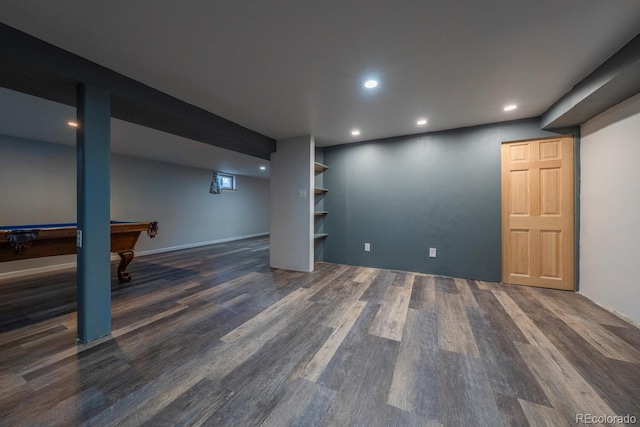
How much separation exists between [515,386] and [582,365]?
2.07ft

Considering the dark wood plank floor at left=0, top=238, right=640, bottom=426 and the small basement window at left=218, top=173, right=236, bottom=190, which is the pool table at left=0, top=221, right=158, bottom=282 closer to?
the dark wood plank floor at left=0, top=238, right=640, bottom=426

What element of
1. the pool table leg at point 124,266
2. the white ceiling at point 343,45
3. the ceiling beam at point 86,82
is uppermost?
the white ceiling at point 343,45

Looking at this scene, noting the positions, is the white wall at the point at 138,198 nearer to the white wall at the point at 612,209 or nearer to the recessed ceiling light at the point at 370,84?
the recessed ceiling light at the point at 370,84

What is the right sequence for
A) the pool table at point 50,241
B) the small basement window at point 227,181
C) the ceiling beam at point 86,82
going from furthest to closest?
the small basement window at point 227,181, the pool table at point 50,241, the ceiling beam at point 86,82

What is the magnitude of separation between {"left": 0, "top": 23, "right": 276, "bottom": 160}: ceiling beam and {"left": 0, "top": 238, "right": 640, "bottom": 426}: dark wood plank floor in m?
2.05

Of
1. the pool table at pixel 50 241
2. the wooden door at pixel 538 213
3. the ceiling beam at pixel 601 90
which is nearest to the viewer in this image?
the ceiling beam at pixel 601 90

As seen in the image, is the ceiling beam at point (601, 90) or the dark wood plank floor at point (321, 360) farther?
the ceiling beam at point (601, 90)

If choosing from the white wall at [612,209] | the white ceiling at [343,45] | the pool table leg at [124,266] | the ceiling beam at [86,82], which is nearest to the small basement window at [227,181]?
the pool table leg at [124,266]

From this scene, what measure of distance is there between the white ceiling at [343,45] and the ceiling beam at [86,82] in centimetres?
7

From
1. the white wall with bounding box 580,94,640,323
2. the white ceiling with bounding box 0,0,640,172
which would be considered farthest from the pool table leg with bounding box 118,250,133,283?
the white wall with bounding box 580,94,640,323

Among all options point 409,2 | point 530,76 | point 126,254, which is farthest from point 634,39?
point 126,254

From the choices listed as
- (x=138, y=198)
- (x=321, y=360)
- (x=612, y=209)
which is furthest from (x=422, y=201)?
(x=138, y=198)

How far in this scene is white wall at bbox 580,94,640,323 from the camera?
208cm

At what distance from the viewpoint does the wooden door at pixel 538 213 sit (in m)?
2.89
